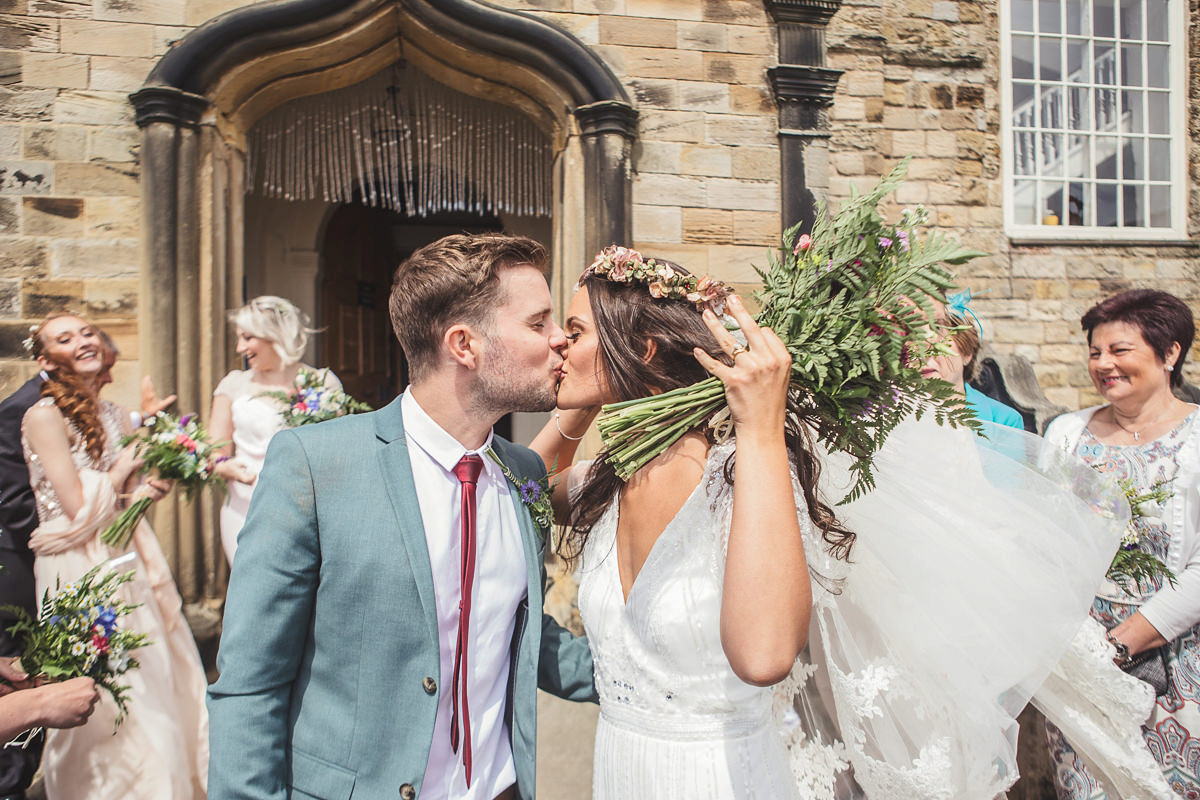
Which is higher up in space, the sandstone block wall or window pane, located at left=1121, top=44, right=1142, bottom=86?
window pane, located at left=1121, top=44, right=1142, bottom=86

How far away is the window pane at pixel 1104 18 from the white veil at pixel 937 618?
763 cm

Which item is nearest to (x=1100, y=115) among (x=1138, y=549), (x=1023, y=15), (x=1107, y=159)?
(x=1107, y=159)

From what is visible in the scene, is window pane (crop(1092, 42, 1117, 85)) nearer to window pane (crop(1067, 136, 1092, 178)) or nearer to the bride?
window pane (crop(1067, 136, 1092, 178))

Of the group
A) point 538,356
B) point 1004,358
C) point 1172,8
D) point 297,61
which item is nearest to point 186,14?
point 297,61

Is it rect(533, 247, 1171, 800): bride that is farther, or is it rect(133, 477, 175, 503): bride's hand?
rect(133, 477, 175, 503): bride's hand

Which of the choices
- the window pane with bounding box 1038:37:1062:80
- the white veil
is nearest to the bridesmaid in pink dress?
the white veil

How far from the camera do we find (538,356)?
1.75m

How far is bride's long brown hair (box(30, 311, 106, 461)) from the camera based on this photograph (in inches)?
127

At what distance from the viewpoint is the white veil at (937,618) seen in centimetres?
169

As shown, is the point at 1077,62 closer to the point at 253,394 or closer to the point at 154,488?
the point at 253,394

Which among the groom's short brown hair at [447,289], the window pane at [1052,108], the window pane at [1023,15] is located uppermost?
the window pane at [1023,15]

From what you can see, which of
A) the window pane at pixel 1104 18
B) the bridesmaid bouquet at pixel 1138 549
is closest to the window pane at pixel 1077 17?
the window pane at pixel 1104 18

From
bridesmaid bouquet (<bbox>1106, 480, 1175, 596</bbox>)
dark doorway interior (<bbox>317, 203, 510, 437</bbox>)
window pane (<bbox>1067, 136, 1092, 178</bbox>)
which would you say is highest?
window pane (<bbox>1067, 136, 1092, 178</bbox>)

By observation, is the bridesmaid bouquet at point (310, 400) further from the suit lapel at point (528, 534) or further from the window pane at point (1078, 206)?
the window pane at point (1078, 206)
